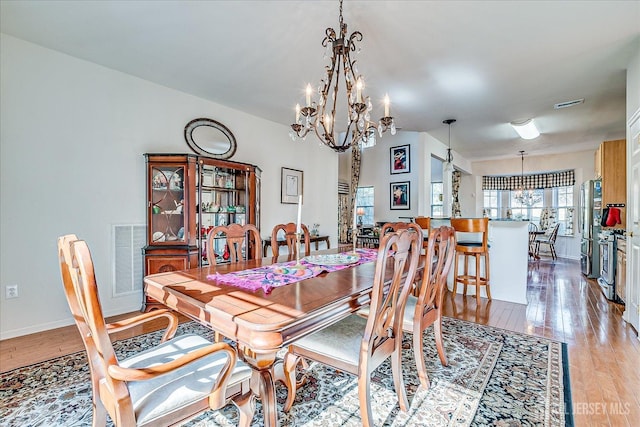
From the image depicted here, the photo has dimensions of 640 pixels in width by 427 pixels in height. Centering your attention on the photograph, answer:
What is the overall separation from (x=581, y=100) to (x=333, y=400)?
15.6 ft

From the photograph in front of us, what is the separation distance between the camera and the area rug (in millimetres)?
1578

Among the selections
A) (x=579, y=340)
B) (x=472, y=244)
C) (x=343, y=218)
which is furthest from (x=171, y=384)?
(x=343, y=218)

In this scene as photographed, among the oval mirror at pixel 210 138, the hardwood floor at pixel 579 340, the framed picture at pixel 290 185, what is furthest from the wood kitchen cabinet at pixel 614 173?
the oval mirror at pixel 210 138

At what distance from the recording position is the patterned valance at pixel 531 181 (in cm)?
767

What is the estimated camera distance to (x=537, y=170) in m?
Answer: 7.99

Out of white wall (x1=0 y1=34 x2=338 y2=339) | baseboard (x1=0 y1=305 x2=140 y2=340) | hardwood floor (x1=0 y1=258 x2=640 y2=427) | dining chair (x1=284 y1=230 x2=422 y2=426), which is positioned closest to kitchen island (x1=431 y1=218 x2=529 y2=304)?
hardwood floor (x1=0 y1=258 x2=640 y2=427)

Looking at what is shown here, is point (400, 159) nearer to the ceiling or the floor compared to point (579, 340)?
nearer to the ceiling

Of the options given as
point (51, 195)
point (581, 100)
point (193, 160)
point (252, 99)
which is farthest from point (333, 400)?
point (581, 100)

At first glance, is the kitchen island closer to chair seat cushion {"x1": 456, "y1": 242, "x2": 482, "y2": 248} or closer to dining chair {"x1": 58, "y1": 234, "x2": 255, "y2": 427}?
chair seat cushion {"x1": 456, "y1": 242, "x2": 482, "y2": 248}

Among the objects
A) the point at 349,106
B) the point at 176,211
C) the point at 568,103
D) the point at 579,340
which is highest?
the point at 568,103

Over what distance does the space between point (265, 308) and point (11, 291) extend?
9.49ft

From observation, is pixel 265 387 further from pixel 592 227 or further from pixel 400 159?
pixel 400 159

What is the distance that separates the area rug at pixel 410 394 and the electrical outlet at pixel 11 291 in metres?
→ 0.94

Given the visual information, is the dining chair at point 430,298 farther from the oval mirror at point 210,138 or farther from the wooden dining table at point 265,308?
the oval mirror at point 210,138
